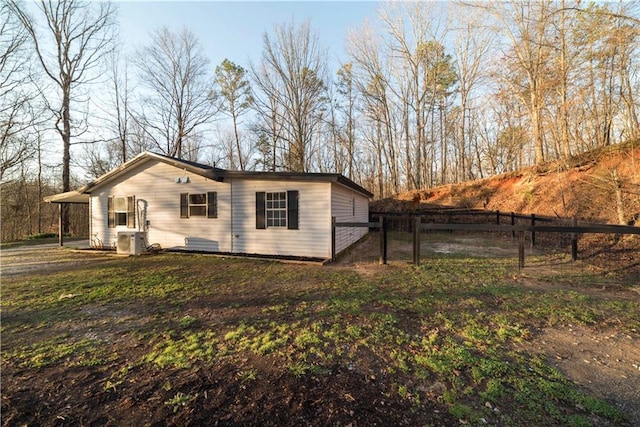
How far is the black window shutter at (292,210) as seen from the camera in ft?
27.4

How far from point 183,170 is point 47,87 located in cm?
1444

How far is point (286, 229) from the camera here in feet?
27.9

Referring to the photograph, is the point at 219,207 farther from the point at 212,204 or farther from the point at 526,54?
the point at 526,54

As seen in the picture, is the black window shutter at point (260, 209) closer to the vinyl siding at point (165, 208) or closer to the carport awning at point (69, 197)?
the vinyl siding at point (165, 208)

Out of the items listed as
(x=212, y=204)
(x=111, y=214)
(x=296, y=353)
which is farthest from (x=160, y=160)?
(x=296, y=353)

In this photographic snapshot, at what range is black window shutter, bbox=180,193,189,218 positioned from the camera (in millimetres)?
9812

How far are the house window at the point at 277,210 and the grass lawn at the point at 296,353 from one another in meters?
3.21

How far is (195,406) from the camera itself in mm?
2018

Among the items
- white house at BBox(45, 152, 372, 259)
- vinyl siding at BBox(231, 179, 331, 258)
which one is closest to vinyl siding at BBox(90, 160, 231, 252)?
white house at BBox(45, 152, 372, 259)

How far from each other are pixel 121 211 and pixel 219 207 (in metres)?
4.82

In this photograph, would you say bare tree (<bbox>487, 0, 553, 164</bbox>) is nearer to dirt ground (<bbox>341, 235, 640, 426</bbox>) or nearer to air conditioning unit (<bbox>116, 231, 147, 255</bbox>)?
dirt ground (<bbox>341, 235, 640, 426</bbox>)

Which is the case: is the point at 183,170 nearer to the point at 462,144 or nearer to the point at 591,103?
the point at 591,103

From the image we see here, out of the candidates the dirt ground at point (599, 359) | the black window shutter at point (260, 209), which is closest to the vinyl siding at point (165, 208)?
the black window shutter at point (260, 209)

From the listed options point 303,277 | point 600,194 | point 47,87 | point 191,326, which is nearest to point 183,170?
point 303,277
